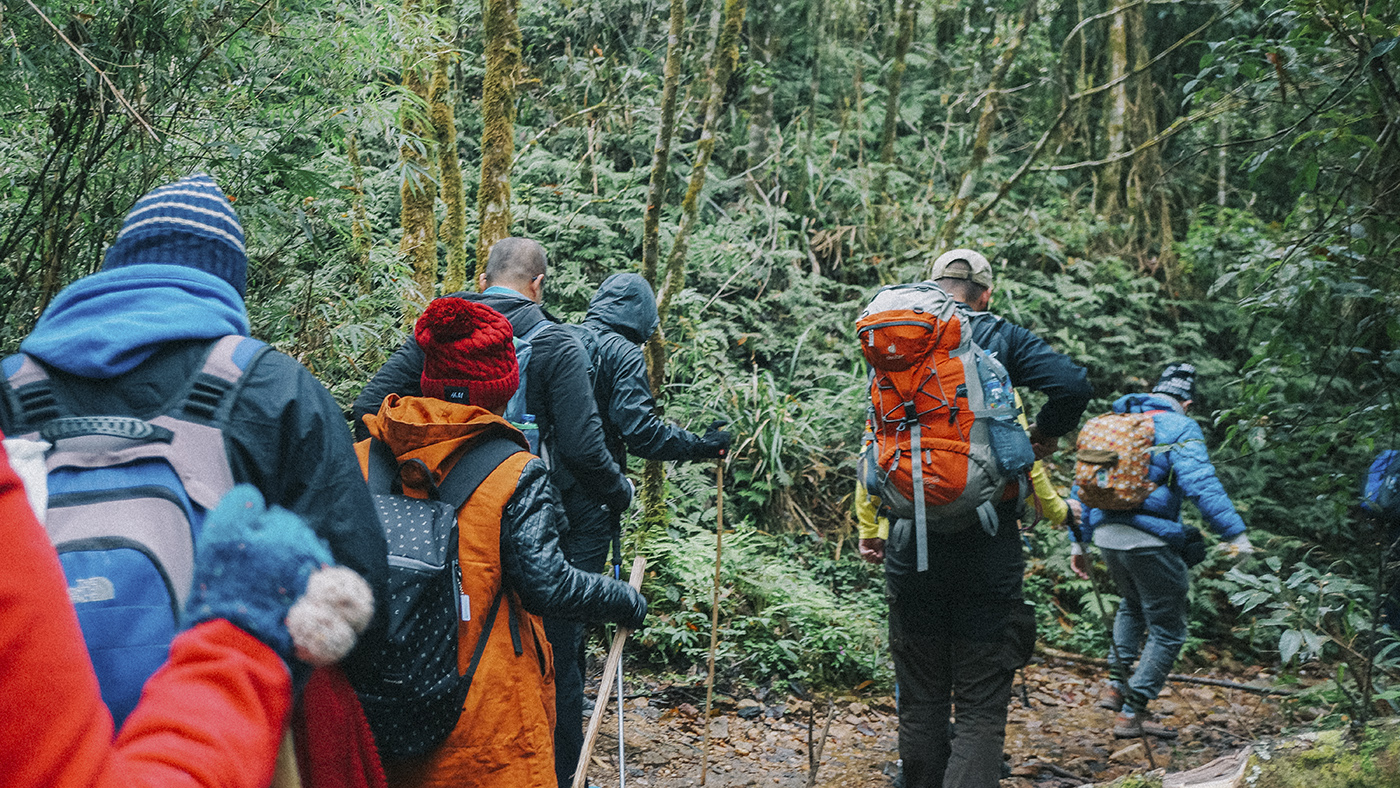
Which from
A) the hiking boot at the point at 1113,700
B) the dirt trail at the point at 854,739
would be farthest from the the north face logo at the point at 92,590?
the hiking boot at the point at 1113,700

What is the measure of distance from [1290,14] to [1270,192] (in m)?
10.5

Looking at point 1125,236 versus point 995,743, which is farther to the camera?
point 1125,236

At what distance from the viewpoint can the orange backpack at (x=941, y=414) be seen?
380cm

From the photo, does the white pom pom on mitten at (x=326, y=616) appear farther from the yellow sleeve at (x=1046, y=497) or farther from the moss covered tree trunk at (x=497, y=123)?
the moss covered tree trunk at (x=497, y=123)

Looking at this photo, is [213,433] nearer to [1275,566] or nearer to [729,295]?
[1275,566]

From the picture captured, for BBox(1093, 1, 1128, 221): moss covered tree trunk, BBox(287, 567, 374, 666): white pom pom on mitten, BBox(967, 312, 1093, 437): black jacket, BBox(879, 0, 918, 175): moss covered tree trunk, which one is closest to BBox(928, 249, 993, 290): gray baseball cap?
BBox(967, 312, 1093, 437): black jacket

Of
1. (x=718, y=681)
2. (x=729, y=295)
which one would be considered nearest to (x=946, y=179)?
(x=729, y=295)

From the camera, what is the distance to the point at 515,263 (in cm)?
439

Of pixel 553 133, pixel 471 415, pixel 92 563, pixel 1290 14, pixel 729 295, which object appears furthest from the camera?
pixel 553 133

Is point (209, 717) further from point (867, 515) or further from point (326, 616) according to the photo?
point (867, 515)

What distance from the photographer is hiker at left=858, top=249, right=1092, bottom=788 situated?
156 inches

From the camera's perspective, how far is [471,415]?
8.70 ft

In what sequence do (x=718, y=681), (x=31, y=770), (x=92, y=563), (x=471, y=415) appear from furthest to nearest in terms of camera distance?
(x=718, y=681)
(x=471, y=415)
(x=92, y=563)
(x=31, y=770)

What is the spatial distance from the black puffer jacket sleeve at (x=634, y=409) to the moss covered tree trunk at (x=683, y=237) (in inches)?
104
